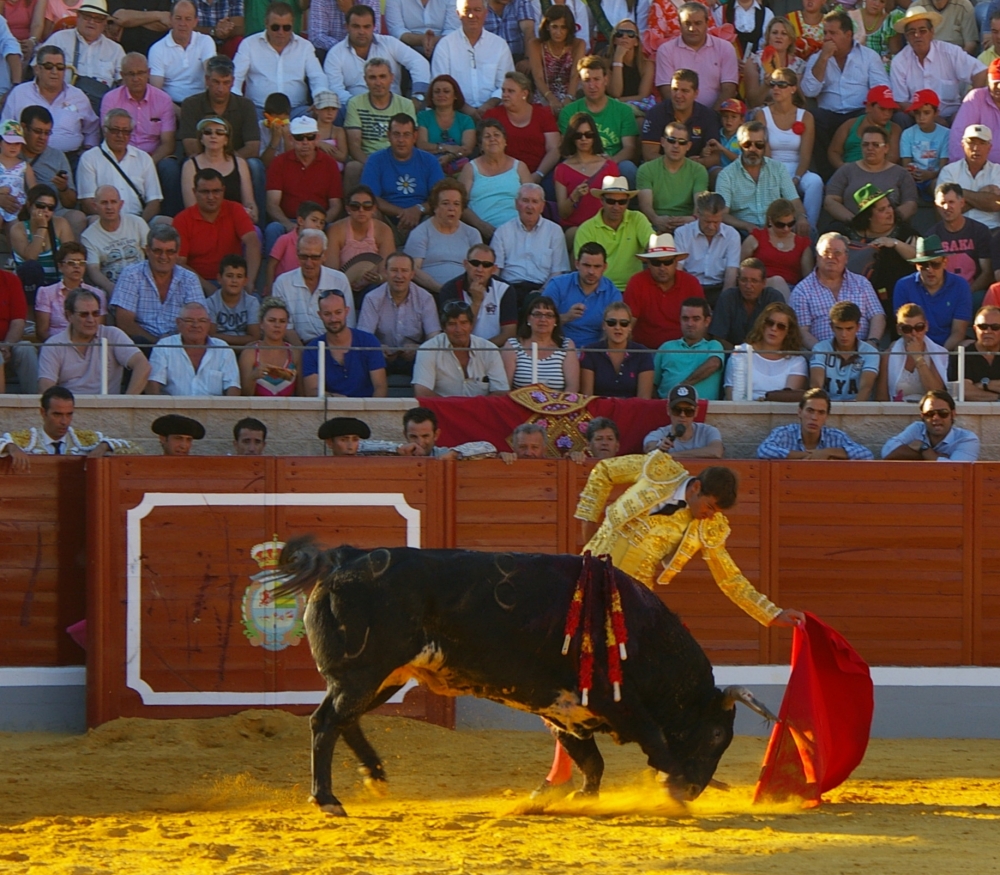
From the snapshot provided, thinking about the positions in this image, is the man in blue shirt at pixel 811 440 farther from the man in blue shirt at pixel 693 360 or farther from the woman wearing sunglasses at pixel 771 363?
the man in blue shirt at pixel 693 360

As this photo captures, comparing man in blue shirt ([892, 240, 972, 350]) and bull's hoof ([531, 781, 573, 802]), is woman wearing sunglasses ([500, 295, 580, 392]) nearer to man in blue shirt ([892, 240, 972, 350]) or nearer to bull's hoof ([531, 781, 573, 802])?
man in blue shirt ([892, 240, 972, 350])

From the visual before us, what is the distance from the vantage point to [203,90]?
1130cm

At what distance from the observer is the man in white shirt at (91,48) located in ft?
37.3

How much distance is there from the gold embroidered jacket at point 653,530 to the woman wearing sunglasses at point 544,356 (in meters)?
2.60

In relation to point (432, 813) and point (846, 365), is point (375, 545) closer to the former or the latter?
Answer: point (432, 813)

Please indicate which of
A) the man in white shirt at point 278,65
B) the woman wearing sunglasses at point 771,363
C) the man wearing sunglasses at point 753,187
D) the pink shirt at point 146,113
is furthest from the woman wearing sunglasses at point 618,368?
the pink shirt at point 146,113

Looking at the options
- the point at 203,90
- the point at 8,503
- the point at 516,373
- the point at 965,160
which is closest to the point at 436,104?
the point at 203,90

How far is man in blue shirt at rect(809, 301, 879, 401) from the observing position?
31.1 ft

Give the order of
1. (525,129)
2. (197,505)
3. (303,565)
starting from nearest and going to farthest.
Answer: (303,565)
(197,505)
(525,129)

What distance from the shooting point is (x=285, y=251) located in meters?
10.2

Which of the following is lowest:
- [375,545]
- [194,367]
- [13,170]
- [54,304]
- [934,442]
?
[375,545]

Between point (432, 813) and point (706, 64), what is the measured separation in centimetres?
710

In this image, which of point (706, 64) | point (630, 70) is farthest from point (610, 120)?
point (706, 64)

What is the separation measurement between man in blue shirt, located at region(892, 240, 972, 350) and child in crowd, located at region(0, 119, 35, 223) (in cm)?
553
